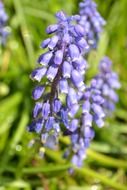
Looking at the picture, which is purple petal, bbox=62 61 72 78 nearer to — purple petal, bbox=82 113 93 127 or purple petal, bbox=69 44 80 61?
purple petal, bbox=69 44 80 61

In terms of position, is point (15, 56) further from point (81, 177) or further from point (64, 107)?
point (64, 107)

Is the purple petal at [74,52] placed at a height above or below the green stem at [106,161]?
above

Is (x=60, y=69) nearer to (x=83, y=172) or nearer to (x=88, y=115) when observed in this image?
(x=88, y=115)

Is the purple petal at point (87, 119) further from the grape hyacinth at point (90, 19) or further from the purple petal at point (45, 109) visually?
the grape hyacinth at point (90, 19)

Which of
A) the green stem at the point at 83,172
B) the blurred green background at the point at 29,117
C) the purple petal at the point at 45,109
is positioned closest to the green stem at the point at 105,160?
the blurred green background at the point at 29,117

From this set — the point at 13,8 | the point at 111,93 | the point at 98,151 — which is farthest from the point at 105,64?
the point at 13,8

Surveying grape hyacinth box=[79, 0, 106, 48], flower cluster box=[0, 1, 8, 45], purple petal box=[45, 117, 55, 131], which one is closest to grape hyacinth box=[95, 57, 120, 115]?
grape hyacinth box=[79, 0, 106, 48]

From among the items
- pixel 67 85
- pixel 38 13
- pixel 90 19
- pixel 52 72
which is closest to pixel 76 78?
pixel 67 85
